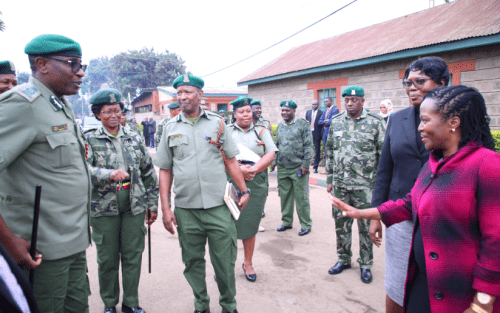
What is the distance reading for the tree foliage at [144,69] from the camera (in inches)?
1778

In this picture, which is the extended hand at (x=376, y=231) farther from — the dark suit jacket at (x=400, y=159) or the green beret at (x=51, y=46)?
the green beret at (x=51, y=46)

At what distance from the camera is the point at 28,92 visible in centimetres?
175

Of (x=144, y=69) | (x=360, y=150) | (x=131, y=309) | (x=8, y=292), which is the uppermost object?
(x=144, y=69)

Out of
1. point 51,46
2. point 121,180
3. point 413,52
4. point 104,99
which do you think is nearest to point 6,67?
point 104,99

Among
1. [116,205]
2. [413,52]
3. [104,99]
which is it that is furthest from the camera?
[413,52]

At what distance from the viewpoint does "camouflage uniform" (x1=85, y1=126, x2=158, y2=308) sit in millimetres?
2771

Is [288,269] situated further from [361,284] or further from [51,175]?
[51,175]

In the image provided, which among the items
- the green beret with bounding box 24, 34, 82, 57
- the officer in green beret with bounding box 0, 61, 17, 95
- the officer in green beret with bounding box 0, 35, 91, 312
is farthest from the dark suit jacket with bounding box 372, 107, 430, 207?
the officer in green beret with bounding box 0, 61, 17, 95

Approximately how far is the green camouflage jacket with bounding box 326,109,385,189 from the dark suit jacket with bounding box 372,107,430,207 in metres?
0.97

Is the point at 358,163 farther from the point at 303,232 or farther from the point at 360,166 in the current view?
the point at 303,232

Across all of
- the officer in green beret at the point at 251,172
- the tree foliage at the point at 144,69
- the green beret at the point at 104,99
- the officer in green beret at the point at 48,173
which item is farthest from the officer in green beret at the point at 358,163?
the tree foliage at the point at 144,69

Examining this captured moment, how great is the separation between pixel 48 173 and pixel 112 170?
0.84 meters

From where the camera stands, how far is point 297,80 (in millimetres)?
12641

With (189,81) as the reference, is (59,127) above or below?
below
